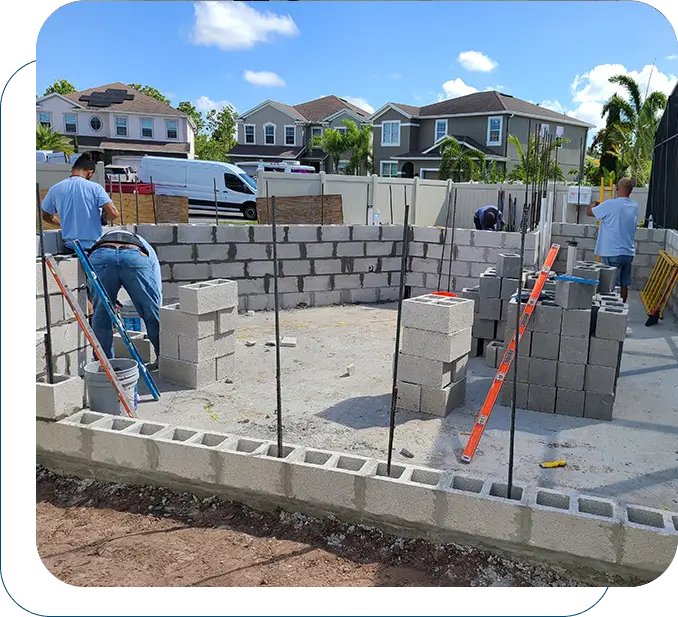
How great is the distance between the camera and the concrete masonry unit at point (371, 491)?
305cm

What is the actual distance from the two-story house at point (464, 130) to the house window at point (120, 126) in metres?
14.8

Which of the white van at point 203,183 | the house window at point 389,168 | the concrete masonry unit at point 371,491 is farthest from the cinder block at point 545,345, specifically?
the house window at point 389,168

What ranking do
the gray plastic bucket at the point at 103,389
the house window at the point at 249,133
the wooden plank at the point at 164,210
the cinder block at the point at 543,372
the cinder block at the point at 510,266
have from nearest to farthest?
the gray plastic bucket at the point at 103,389 → the cinder block at the point at 543,372 → the cinder block at the point at 510,266 → the wooden plank at the point at 164,210 → the house window at the point at 249,133

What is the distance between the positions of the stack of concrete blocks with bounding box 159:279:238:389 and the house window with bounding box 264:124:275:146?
36.8 metres

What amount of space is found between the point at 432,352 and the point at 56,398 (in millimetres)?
2865

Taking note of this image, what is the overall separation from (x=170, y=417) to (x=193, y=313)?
999mm

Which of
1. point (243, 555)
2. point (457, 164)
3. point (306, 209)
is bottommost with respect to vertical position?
point (243, 555)

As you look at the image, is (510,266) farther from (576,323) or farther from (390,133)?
(390,133)

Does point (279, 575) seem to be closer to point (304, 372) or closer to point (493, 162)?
point (304, 372)

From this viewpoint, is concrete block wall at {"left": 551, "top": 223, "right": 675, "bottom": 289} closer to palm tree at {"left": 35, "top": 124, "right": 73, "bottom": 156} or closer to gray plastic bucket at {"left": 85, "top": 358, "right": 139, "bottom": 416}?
gray plastic bucket at {"left": 85, "top": 358, "right": 139, "bottom": 416}

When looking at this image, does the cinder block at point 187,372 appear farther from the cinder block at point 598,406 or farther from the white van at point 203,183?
the white van at point 203,183

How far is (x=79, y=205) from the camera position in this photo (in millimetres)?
5715

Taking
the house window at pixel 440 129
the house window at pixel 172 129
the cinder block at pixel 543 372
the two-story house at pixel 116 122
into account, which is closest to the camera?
the cinder block at pixel 543 372

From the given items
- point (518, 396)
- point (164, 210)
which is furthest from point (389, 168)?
point (518, 396)
